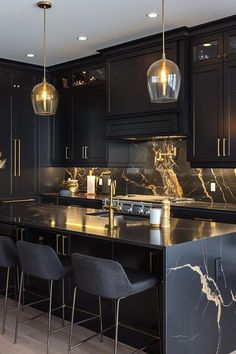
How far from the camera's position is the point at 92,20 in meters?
4.43

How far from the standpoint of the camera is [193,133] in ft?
16.0

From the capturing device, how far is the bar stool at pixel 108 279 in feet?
8.44

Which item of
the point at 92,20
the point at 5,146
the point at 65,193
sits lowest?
the point at 65,193

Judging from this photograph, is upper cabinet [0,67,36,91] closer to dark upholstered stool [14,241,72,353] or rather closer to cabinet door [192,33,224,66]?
cabinet door [192,33,224,66]

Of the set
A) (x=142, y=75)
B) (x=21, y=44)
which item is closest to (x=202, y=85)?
(x=142, y=75)

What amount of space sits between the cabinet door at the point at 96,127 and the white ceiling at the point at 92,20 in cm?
74

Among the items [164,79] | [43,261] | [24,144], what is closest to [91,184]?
[24,144]

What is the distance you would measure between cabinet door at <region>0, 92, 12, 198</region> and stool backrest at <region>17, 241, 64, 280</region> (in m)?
3.20

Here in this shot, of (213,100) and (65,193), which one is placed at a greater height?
(213,100)

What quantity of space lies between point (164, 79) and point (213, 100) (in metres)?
1.94

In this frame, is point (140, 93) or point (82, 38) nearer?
point (82, 38)

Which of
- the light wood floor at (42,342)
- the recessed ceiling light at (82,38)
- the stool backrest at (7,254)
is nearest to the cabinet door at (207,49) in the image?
the recessed ceiling light at (82,38)

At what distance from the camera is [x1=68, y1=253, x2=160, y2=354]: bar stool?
257cm

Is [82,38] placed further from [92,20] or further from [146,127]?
[146,127]
